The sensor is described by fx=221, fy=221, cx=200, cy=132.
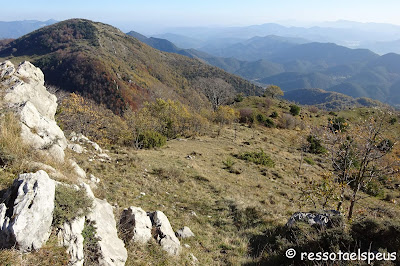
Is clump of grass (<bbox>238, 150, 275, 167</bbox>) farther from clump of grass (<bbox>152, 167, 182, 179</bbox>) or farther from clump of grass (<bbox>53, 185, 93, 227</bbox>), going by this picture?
clump of grass (<bbox>53, 185, 93, 227</bbox>)

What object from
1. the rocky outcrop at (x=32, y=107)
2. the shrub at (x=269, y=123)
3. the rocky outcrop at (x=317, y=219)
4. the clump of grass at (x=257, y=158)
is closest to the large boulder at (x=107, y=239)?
the rocky outcrop at (x=32, y=107)

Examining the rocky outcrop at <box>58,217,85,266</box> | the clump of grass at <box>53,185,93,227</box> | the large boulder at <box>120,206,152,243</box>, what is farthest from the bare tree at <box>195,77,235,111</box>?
the rocky outcrop at <box>58,217,85,266</box>

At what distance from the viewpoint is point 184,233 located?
8039 millimetres

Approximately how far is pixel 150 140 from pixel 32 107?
1653 cm

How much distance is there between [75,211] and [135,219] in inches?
77.2

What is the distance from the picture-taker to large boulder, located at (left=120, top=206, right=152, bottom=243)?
245 inches

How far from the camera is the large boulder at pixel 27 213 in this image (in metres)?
3.87

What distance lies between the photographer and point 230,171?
20453 mm

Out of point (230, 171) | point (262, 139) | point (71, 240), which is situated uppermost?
point (71, 240)

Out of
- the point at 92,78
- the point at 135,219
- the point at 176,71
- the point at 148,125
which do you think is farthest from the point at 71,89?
the point at 135,219

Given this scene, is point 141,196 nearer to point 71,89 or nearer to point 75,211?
point 75,211

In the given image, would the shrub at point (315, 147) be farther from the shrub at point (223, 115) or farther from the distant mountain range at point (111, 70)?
the distant mountain range at point (111, 70)

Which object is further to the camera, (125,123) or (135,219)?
(125,123)

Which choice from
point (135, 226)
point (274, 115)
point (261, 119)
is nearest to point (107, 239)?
point (135, 226)
